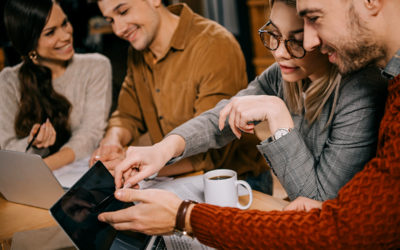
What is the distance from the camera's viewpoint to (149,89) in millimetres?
1931

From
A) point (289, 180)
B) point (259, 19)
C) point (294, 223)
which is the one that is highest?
point (294, 223)

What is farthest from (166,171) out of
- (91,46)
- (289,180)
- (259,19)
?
(91,46)

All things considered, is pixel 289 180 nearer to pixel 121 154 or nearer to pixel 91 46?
pixel 121 154

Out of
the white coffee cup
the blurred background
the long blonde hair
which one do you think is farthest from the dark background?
the white coffee cup

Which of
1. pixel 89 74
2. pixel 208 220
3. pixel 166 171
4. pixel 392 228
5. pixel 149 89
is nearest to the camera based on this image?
pixel 392 228

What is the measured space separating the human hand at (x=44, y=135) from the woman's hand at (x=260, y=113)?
3.15ft

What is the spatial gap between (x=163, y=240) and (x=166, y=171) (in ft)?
1.18

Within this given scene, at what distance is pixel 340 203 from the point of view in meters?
0.79

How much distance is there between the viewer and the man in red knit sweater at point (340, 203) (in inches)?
29.7

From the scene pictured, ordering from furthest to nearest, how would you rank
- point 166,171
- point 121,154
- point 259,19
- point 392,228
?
point 259,19 → point 121,154 → point 166,171 → point 392,228

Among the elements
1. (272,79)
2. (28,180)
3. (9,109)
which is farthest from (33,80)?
(272,79)

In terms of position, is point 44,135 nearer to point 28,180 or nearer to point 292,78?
point 28,180

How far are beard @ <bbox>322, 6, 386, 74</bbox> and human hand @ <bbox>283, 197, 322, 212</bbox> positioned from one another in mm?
363

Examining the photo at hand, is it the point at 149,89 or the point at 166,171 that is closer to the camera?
the point at 166,171
